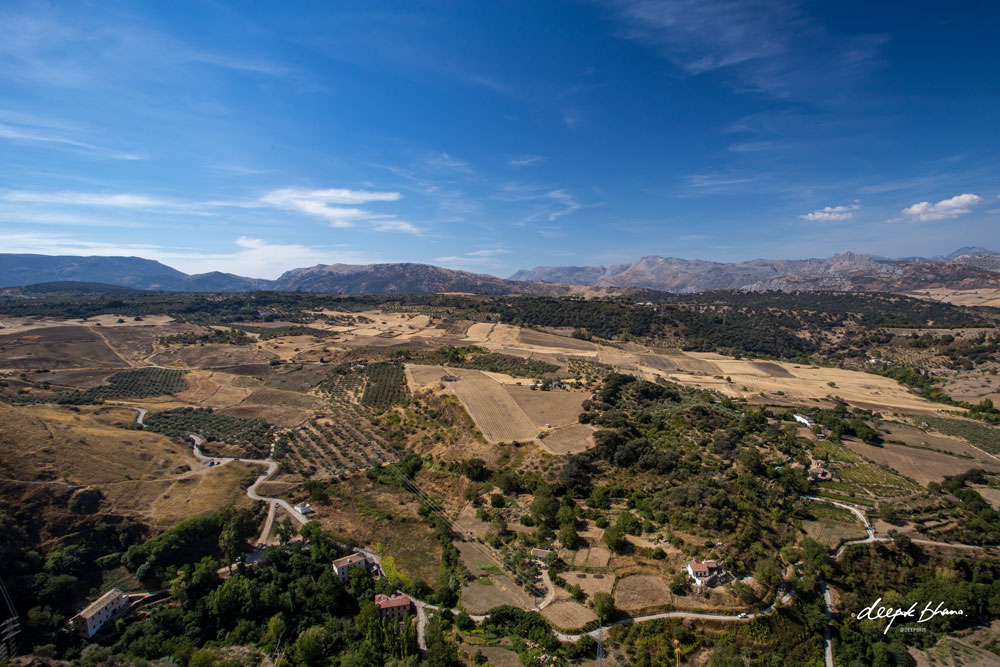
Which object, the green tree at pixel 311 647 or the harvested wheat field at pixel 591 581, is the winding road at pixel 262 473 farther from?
the harvested wheat field at pixel 591 581

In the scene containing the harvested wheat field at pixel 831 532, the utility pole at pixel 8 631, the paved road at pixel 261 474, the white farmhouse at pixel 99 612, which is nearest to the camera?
the utility pole at pixel 8 631

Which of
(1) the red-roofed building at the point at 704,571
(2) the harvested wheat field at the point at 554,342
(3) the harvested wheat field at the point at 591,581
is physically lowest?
(3) the harvested wheat field at the point at 591,581

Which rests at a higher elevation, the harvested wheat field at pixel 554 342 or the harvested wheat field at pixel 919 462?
the harvested wheat field at pixel 554 342

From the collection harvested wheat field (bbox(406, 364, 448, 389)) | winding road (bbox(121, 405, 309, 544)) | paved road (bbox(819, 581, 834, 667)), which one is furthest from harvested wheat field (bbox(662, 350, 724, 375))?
winding road (bbox(121, 405, 309, 544))

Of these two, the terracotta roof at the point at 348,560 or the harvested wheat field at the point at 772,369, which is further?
the harvested wheat field at the point at 772,369

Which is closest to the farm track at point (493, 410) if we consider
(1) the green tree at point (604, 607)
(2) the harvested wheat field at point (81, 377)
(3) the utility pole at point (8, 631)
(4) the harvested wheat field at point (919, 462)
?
(1) the green tree at point (604, 607)

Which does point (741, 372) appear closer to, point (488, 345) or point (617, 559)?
Answer: point (488, 345)

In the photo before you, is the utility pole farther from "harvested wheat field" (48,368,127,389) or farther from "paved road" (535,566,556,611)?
"harvested wheat field" (48,368,127,389)

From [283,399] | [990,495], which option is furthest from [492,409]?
[990,495]
